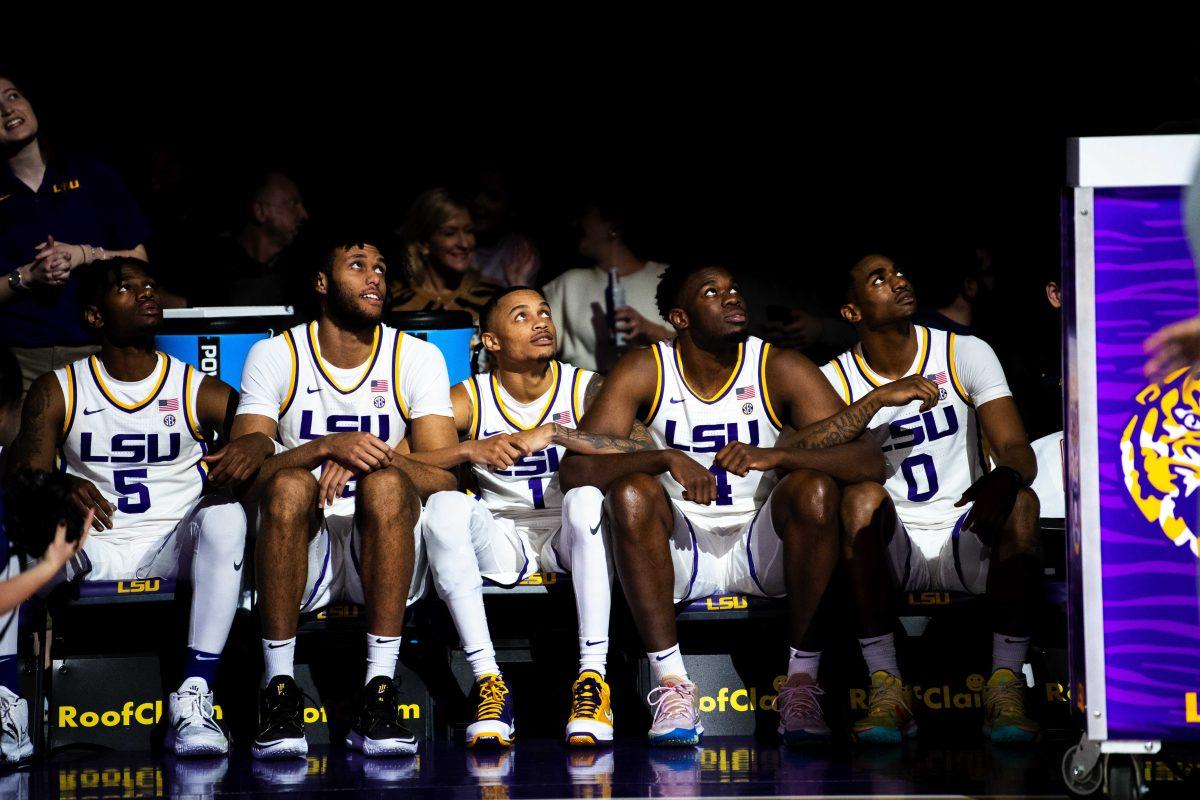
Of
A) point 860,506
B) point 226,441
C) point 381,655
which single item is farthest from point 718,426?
point 226,441

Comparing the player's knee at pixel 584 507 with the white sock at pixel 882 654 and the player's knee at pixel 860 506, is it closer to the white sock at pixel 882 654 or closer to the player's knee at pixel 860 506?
the player's knee at pixel 860 506

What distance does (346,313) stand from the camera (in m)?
5.48

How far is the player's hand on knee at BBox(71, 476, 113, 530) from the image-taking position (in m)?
4.95

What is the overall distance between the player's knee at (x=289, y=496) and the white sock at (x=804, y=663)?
5.23ft

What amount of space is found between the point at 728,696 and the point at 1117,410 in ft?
6.81

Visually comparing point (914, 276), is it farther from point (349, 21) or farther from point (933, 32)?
point (349, 21)

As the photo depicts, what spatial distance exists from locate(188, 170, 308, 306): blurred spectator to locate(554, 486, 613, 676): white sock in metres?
2.11

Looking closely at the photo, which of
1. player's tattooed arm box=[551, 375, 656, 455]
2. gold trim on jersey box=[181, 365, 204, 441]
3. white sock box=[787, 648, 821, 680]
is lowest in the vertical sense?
white sock box=[787, 648, 821, 680]

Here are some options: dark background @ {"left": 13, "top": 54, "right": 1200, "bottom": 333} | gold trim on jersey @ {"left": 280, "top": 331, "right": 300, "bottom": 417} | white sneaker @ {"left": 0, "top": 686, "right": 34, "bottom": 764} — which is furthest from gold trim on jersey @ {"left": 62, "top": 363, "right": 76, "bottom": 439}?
dark background @ {"left": 13, "top": 54, "right": 1200, "bottom": 333}

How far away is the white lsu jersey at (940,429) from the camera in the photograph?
5.36m

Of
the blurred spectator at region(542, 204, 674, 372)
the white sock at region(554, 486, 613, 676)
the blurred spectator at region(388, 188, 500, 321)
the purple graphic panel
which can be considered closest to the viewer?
the purple graphic panel

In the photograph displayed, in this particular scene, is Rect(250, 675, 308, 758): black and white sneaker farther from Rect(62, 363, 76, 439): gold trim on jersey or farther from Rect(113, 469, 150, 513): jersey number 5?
Rect(62, 363, 76, 439): gold trim on jersey

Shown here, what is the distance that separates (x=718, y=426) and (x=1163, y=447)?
6.98 feet

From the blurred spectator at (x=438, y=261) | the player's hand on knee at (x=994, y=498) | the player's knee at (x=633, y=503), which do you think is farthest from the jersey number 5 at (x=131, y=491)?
the player's hand on knee at (x=994, y=498)
